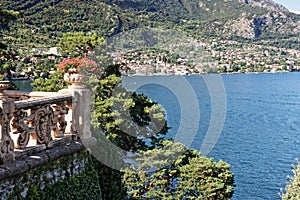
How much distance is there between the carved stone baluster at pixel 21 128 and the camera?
176 inches

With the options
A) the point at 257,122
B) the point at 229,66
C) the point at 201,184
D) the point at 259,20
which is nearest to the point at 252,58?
the point at 229,66

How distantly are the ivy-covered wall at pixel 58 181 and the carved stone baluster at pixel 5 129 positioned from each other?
0.73 feet

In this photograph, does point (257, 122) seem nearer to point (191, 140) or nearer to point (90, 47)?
point (191, 140)

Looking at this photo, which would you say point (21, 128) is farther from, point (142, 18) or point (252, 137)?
point (142, 18)

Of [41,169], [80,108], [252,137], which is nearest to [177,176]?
[80,108]

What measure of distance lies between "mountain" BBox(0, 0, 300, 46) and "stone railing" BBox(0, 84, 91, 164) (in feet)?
148

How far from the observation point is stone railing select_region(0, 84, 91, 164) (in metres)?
4.25

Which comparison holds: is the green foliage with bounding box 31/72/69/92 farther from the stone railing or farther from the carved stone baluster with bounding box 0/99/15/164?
the carved stone baluster with bounding box 0/99/15/164

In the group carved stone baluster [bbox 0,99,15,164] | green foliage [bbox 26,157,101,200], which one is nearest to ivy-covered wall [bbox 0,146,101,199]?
green foliage [bbox 26,157,101,200]

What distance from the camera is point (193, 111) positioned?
47.0 metres

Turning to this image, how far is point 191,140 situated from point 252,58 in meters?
120

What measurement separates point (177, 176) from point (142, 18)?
376 ft

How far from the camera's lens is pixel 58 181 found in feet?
17.2

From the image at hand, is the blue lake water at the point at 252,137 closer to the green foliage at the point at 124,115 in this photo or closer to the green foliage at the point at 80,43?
the green foliage at the point at 124,115
